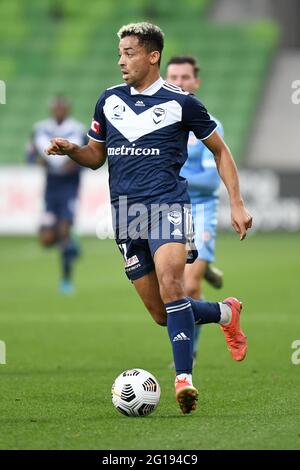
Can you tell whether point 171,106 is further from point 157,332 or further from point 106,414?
point 157,332

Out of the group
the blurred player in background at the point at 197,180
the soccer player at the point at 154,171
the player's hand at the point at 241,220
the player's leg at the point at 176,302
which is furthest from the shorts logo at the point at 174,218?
the blurred player in background at the point at 197,180

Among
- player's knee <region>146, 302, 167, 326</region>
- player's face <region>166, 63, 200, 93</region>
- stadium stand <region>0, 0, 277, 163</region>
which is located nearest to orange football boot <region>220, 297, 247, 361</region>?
player's knee <region>146, 302, 167, 326</region>

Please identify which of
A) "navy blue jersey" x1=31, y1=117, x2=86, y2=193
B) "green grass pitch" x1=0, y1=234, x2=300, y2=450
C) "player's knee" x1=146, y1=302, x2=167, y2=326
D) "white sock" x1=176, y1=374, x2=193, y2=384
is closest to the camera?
"green grass pitch" x1=0, y1=234, x2=300, y2=450

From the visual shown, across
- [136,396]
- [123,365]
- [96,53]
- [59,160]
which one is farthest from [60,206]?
[96,53]

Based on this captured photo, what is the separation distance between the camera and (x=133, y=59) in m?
6.95

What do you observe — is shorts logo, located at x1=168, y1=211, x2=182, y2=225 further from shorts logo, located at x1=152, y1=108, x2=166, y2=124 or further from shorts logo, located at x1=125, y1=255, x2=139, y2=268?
shorts logo, located at x1=152, y1=108, x2=166, y2=124

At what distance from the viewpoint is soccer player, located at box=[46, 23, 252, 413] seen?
6.77 meters

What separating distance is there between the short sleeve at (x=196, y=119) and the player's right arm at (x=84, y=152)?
612mm

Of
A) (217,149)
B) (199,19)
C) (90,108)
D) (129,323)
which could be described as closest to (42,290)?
(129,323)

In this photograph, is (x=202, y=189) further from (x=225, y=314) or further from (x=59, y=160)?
(x=59, y=160)

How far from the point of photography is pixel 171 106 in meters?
6.95

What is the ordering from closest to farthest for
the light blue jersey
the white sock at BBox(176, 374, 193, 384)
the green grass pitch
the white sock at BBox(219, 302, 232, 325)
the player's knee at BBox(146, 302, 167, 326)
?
1. the green grass pitch
2. the white sock at BBox(176, 374, 193, 384)
3. the player's knee at BBox(146, 302, 167, 326)
4. the white sock at BBox(219, 302, 232, 325)
5. the light blue jersey

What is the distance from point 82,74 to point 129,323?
61.0 feet

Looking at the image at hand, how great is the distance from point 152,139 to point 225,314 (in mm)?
1223
